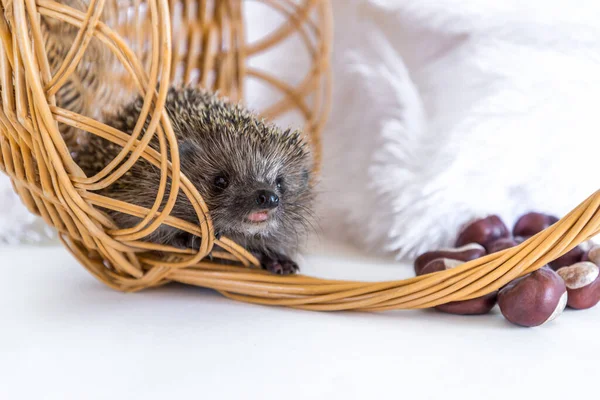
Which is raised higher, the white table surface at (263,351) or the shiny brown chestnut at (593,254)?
the shiny brown chestnut at (593,254)

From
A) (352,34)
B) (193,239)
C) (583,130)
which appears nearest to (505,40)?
(583,130)

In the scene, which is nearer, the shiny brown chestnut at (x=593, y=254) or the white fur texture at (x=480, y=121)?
the shiny brown chestnut at (x=593, y=254)

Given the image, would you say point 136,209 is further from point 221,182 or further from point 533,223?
point 533,223

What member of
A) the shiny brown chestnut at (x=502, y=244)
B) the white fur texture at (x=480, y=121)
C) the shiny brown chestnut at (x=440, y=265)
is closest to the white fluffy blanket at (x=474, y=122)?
the white fur texture at (x=480, y=121)

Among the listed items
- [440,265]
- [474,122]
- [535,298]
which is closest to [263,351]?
[440,265]

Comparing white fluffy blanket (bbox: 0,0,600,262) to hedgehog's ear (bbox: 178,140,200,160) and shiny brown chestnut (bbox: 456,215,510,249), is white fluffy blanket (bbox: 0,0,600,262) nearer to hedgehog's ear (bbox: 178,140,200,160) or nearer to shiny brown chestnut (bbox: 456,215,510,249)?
shiny brown chestnut (bbox: 456,215,510,249)

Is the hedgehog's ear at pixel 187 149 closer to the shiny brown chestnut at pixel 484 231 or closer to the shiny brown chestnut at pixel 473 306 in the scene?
the shiny brown chestnut at pixel 473 306
